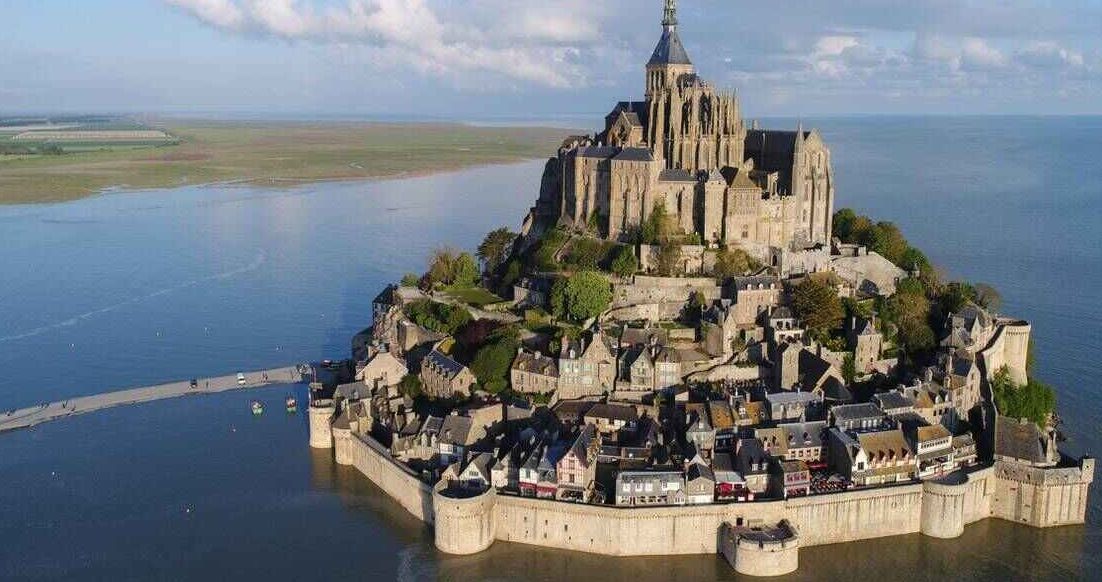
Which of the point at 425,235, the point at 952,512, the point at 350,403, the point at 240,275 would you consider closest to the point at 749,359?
the point at 952,512

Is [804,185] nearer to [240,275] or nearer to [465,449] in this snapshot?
[465,449]

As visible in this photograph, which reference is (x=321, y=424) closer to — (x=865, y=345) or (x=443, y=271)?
(x=443, y=271)

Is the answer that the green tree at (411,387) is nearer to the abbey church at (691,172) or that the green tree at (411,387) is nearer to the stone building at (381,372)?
the stone building at (381,372)

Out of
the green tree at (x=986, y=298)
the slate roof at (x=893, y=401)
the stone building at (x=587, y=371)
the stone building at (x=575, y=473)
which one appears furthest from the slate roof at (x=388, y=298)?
the green tree at (x=986, y=298)

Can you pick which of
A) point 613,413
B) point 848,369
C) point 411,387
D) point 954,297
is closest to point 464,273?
point 411,387

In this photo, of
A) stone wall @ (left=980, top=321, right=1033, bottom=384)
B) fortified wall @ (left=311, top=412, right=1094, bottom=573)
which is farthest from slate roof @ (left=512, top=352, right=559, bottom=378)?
stone wall @ (left=980, top=321, right=1033, bottom=384)

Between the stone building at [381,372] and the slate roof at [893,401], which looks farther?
the stone building at [381,372]
